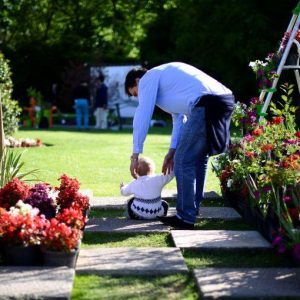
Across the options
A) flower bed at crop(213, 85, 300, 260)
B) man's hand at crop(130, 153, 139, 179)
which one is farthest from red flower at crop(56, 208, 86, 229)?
flower bed at crop(213, 85, 300, 260)

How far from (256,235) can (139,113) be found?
1456mm

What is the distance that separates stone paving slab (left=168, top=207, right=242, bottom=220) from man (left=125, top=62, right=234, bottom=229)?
63 centimetres

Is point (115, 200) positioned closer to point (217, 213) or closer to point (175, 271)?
point (217, 213)

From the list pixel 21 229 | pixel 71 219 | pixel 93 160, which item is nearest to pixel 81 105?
pixel 93 160

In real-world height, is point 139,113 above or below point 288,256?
above

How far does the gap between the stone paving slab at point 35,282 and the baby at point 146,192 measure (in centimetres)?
183

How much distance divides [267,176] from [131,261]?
1.32 metres

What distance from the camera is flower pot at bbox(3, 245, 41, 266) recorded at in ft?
15.6

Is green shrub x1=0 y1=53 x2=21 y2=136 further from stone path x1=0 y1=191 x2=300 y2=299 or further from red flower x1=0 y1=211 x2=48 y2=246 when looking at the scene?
red flower x1=0 y1=211 x2=48 y2=246

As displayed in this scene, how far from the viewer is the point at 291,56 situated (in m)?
7.90

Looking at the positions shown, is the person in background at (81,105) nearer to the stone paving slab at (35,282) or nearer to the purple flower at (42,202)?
the purple flower at (42,202)

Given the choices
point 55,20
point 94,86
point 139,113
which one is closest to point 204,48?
point 94,86

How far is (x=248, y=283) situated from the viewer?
431 cm

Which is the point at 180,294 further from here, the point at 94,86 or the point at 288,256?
the point at 94,86
